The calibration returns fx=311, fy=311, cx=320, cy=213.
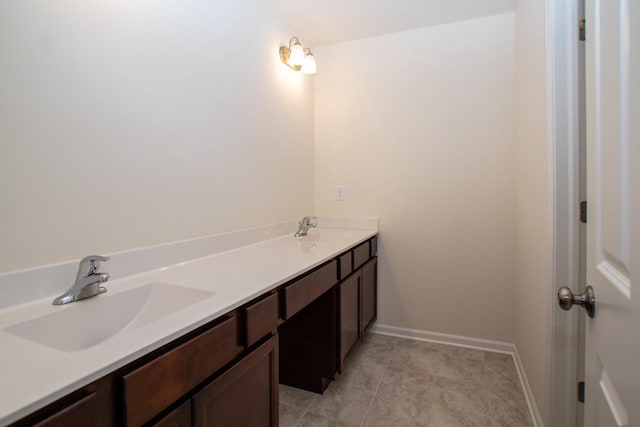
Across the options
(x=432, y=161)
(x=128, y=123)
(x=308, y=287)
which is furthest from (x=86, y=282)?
(x=432, y=161)

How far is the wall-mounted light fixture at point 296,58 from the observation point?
2184 mm

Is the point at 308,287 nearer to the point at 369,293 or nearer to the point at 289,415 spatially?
the point at 289,415

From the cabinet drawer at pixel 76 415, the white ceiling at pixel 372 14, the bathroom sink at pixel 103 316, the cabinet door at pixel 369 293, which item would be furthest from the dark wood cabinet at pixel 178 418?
the white ceiling at pixel 372 14

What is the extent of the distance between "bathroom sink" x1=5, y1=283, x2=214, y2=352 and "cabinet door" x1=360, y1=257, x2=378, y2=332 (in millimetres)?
1370

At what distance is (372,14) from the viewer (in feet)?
7.12

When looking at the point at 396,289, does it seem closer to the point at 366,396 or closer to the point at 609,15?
the point at 366,396

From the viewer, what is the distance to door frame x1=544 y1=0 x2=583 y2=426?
117cm

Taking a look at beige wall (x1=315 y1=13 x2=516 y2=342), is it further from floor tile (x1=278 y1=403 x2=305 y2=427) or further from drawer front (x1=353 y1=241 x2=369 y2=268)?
floor tile (x1=278 y1=403 x2=305 y2=427)

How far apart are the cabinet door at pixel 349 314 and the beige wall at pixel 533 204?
0.95 metres

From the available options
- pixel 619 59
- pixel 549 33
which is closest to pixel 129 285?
pixel 619 59

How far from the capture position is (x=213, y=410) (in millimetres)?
853

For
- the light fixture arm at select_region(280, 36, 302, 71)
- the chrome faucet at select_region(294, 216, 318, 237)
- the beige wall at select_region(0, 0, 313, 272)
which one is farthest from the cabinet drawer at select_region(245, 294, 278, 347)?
the light fixture arm at select_region(280, 36, 302, 71)

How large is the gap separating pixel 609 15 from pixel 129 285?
1.44m

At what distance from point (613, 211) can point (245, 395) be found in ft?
3.46
